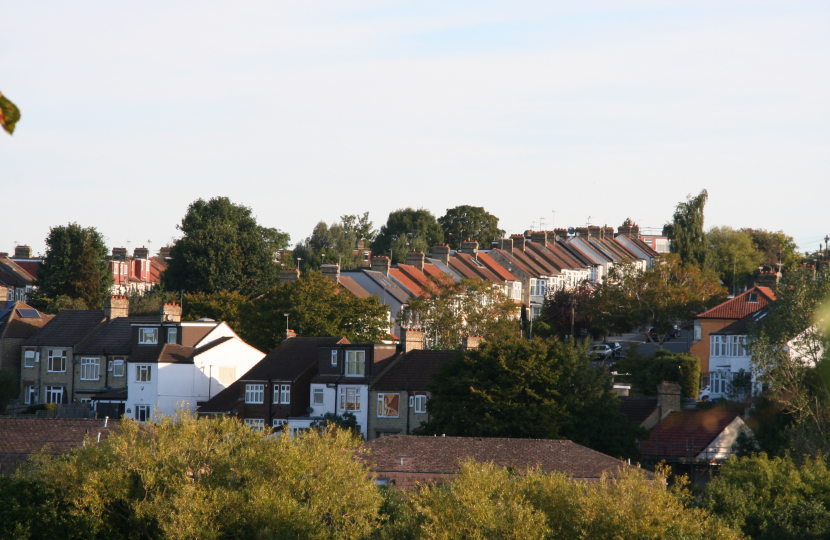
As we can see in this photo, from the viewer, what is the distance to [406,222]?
134 metres

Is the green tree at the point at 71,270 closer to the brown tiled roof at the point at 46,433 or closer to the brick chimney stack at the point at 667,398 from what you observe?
the brown tiled roof at the point at 46,433

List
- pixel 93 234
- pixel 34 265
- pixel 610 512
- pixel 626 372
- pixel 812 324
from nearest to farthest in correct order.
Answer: pixel 610 512 → pixel 812 324 → pixel 626 372 → pixel 93 234 → pixel 34 265

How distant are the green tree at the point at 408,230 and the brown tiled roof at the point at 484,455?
80.0 meters

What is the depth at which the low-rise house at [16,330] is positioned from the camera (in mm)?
70250

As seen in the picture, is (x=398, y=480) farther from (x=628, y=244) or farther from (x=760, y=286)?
(x=628, y=244)

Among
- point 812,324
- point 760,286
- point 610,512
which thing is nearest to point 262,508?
point 610,512

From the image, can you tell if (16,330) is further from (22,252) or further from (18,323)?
(22,252)

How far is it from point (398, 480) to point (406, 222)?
92.5 meters

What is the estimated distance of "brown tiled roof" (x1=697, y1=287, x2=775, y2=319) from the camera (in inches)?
2919

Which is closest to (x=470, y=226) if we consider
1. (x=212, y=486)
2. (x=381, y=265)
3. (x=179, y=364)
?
(x=381, y=265)

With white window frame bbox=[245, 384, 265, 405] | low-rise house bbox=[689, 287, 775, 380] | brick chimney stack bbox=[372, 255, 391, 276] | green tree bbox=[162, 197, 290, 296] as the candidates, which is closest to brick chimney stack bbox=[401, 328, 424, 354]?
white window frame bbox=[245, 384, 265, 405]

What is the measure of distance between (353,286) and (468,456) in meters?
42.9

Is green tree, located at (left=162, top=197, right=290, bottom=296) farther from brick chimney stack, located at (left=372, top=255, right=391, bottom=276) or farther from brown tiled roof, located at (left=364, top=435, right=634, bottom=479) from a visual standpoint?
brown tiled roof, located at (left=364, top=435, right=634, bottom=479)

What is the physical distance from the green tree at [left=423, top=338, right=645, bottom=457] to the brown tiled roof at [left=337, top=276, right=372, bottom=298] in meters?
30.3
